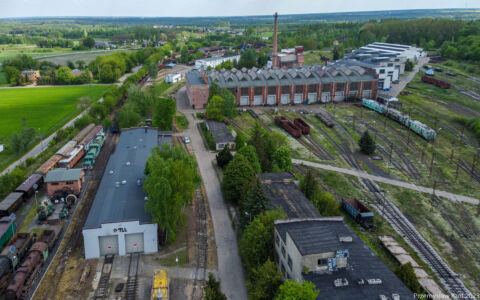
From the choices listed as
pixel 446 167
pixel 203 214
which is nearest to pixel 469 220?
pixel 446 167

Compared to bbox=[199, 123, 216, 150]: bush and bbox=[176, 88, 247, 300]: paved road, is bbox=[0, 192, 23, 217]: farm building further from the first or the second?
bbox=[199, 123, 216, 150]: bush

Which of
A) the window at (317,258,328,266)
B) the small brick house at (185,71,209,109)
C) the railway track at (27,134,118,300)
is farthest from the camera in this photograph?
the small brick house at (185,71,209,109)

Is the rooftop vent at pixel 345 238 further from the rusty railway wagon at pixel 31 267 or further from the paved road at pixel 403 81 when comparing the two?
the paved road at pixel 403 81

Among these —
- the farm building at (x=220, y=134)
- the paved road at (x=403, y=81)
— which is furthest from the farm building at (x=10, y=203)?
the paved road at (x=403, y=81)

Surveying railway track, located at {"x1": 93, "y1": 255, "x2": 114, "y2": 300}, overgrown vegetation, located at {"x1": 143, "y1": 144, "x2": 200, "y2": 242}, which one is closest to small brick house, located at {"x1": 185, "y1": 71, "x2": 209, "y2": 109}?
overgrown vegetation, located at {"x1": 143, "y1": 144, "x2": 200, "y2": 242}

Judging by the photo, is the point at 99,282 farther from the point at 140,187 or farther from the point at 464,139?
the point at 464,139

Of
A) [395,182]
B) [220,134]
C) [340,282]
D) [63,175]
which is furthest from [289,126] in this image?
[340,282]
